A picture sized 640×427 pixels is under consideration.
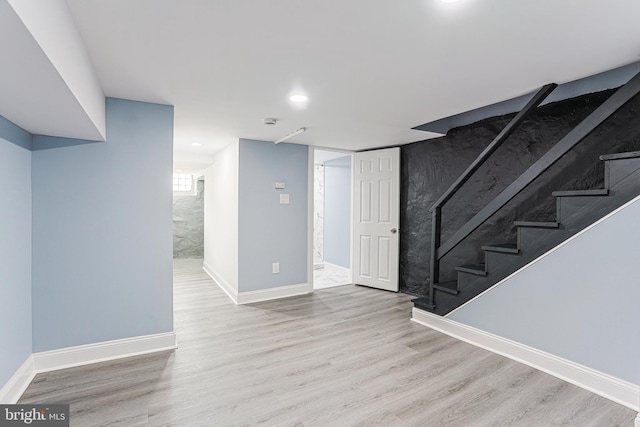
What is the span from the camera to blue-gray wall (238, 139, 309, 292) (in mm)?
4078

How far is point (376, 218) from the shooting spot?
15.7 feet

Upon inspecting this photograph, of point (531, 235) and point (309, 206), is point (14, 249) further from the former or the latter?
point (531, 235)

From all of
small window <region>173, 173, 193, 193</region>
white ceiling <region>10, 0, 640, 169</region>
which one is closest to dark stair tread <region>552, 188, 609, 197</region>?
white ceiling <region>10, 0, 640, 169</region>

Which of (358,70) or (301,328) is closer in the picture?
(358,70)

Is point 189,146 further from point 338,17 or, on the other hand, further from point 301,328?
point 338,17

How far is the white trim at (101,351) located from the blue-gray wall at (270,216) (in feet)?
4.46

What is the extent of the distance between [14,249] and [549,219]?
4282 millimetres

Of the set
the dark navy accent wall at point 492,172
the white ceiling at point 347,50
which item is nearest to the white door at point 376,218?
the dark navy accent wall at point 492,172

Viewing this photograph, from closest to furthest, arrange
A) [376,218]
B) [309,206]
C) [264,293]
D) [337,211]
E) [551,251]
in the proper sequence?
[551,251] → [264,293] → [309,206] → [376,218] → [337,211]

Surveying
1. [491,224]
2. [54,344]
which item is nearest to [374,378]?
[491,224]

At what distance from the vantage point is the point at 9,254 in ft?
6.54

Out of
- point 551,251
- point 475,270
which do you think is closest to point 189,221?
point 475,270

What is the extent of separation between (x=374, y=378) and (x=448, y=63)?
227 cm

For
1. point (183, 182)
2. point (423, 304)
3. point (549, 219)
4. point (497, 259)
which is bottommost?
point (423, 304)
